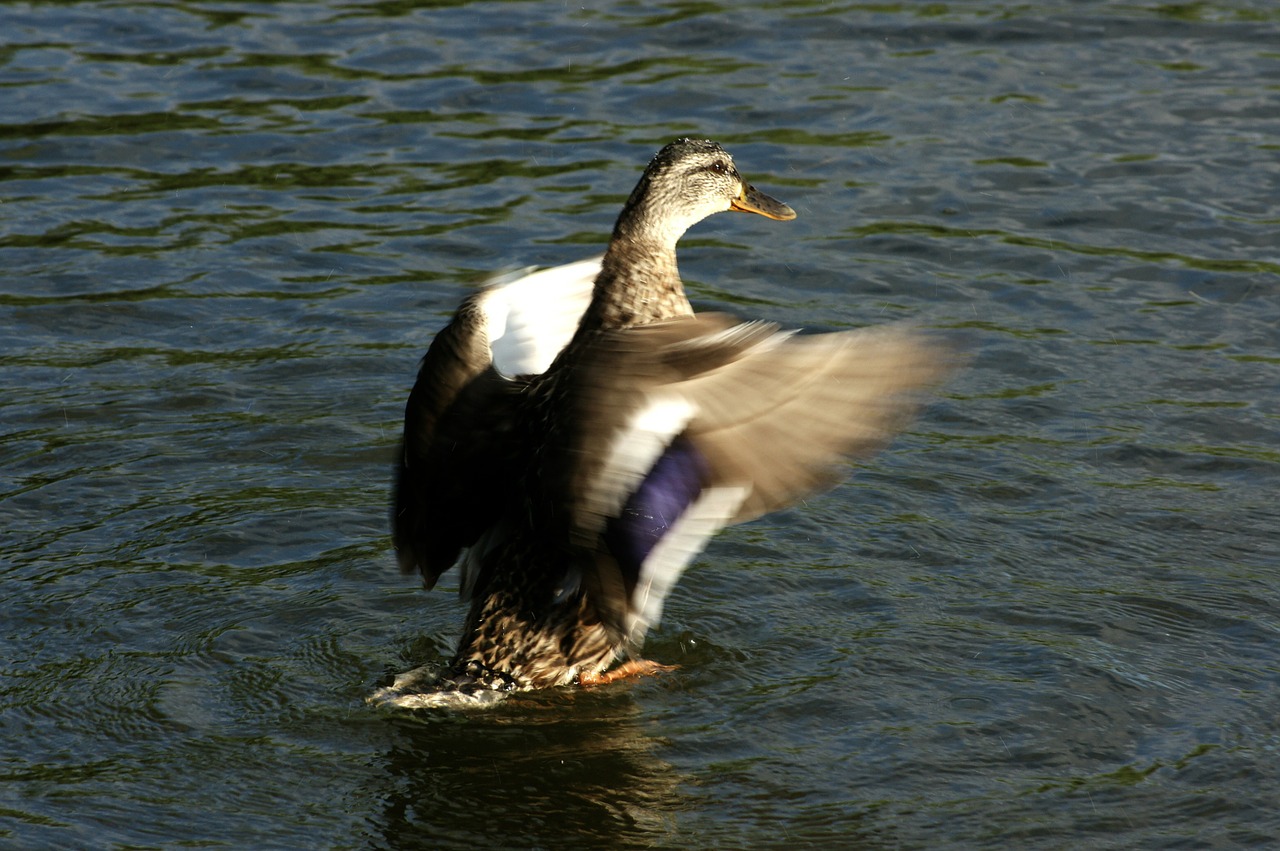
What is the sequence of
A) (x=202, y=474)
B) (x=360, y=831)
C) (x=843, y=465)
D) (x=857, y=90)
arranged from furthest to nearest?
(x=857, y=90) → (x=202, y=474) → (x=360, y=831) → (x=843, y=465)

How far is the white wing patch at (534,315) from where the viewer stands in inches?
221

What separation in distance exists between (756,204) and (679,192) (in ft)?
2.21

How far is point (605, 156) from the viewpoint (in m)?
10.1

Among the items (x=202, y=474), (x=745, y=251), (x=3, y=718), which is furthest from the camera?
(x=745, y=251)

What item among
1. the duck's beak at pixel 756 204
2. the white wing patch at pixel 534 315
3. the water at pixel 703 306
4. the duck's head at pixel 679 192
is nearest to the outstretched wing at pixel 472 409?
the white wing patch at pixel 534 315

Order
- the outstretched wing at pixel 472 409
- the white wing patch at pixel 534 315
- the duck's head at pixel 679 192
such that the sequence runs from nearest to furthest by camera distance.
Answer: the outstretched wing at pixel 472 409, the white wing patch at pixel 534 315, the duck's head at pixel 679 192

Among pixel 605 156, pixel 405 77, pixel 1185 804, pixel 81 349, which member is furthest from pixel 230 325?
pixel 1185 804

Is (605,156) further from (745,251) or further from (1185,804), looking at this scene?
(1185,804)

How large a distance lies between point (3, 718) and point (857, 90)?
712 cm

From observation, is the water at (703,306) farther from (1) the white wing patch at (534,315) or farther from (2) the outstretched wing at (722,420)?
(1) the white wing patch at (534,315)

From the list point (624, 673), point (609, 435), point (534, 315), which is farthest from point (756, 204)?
point (609, 435)

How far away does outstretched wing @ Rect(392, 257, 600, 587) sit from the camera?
216 inches

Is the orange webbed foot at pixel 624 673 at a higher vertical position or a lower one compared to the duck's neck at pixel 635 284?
lower

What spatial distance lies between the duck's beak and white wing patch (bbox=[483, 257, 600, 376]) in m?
1.14
